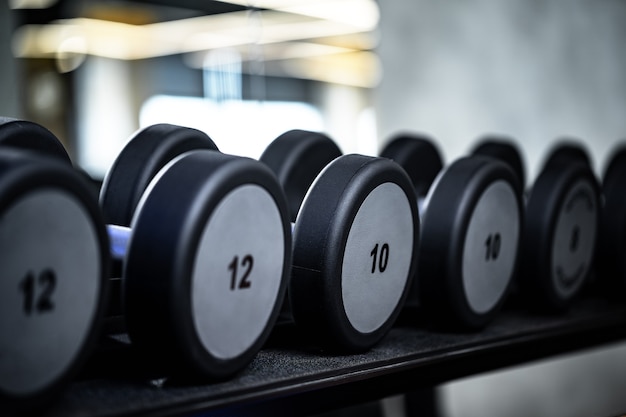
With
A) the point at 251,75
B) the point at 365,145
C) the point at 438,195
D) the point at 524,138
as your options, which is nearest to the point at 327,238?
the point at 438,195

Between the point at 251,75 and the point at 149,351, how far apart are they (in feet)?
5.20

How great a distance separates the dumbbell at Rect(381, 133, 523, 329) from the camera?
1.04m

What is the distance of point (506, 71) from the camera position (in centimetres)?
274

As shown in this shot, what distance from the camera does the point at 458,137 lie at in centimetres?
264

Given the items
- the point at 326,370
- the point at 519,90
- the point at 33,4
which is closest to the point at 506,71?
the point at 519,90

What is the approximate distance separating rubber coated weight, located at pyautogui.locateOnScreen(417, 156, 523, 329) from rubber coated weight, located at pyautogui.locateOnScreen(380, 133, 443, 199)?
33 centimetres

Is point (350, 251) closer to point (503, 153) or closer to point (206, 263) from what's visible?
point (206, 263)

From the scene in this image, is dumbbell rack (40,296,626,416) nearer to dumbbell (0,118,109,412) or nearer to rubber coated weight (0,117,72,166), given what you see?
dumbbell (0,118,109,412)

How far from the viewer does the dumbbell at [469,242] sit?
40.8 inches

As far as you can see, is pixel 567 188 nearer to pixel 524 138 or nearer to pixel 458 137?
pixel 458 137

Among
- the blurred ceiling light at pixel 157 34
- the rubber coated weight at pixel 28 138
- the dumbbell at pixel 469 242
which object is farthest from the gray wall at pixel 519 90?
the rubber coated weight at pixel 28 138

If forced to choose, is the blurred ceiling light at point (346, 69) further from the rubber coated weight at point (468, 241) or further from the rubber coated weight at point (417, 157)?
the rubber coated weight at point (468, 241)

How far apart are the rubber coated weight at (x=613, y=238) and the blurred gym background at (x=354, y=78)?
1.74 ft

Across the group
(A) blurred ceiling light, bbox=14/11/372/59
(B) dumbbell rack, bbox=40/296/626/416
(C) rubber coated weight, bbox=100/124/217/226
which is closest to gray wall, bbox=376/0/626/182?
(A) blurred ceiling light, bbox=14/11/372/59
